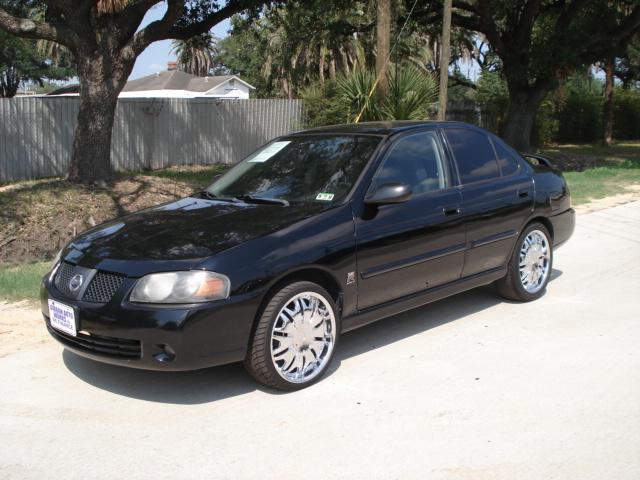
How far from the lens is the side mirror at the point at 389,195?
4777 mm

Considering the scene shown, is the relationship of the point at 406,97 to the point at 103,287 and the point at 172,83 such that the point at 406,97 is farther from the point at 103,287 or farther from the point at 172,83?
the point at 172,83

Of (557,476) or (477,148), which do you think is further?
(477,148)

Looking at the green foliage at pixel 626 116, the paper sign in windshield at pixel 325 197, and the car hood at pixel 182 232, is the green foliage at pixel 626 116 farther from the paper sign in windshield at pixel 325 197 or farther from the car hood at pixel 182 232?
the car hood at pixel 182 232

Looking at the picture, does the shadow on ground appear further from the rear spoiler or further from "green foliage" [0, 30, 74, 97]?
"green foliage" [0, 30, 74, 97]

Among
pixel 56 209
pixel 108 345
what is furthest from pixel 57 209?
pixel 108 345

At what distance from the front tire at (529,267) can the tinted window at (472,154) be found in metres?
0.70

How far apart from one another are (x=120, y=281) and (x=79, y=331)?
424 mm

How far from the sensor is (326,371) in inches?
187

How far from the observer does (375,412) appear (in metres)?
4.16

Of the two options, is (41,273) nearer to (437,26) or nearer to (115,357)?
(115,357)

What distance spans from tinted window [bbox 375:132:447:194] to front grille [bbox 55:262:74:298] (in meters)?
2.16

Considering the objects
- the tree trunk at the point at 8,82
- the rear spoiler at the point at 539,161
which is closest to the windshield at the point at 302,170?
the rear spoiler at the point at 539,161

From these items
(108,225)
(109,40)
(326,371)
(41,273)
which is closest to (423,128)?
(326,371)

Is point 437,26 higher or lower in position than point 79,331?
higher
